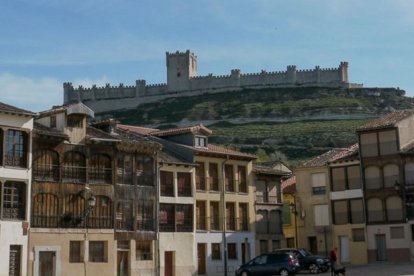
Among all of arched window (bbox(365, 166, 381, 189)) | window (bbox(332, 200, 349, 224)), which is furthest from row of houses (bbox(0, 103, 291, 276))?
arched window (bbox(365, 166, 381, 189))

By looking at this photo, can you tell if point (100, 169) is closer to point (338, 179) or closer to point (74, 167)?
point (74, 167)

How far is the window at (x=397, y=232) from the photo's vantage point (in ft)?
195

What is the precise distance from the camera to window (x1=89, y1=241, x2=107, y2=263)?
45031 millimetres

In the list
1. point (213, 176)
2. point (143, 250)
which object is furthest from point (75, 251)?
point (213, 176)

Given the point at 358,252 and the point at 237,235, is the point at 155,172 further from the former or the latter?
the point at 358,252

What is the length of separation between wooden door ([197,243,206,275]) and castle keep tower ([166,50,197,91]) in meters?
121

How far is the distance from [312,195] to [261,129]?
73.8 metres

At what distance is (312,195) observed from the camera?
65.4m

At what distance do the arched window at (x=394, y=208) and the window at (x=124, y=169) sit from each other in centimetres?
2285

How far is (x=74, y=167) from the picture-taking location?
44938 millimetres

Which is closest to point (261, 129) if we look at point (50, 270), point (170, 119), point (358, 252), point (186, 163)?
point (170, 119)

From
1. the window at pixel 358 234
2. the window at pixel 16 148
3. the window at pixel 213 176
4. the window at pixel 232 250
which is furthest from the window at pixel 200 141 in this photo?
the window at pixel 16 148

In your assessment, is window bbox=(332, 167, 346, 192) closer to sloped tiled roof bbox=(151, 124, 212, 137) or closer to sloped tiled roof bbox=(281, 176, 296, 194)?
sloped tiled roof bbox=(281, 176, 296, 194)

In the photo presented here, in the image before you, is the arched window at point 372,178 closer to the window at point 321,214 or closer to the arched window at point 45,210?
the window at point 321,214
